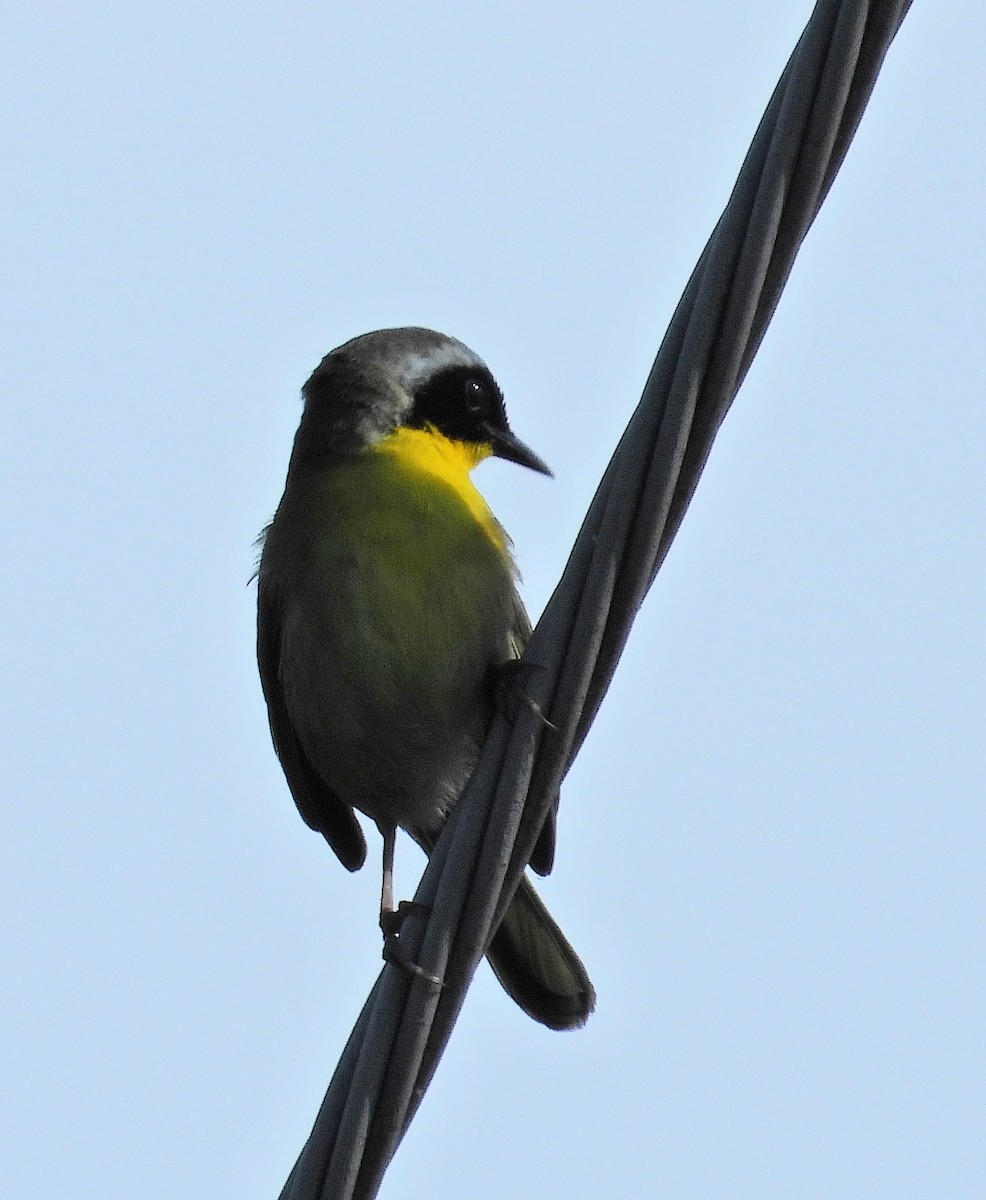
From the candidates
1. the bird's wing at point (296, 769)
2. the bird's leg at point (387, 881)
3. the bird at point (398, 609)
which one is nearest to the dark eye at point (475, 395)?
the bird at point (398, 609)

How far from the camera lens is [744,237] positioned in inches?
103

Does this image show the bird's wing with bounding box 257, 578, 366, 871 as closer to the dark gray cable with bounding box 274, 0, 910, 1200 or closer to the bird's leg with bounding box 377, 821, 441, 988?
the bird's leg with bounding box 377, 821, 441, 988

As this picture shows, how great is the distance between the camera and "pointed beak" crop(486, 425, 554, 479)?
549 cm

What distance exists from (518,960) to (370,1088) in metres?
2.51

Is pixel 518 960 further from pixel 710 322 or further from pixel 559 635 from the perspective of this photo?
pixel 710 322

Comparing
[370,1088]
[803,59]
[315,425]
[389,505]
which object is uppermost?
[315,425]

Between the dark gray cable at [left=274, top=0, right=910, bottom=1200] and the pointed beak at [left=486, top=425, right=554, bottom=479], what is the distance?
2708 mm

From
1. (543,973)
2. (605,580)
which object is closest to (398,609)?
(543,973)

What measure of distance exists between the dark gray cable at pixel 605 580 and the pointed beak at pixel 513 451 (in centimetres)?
271

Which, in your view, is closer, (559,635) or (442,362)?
(559,635)

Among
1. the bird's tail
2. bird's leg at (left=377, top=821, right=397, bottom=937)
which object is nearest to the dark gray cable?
bird's leg at (left=377, top=821, right=397, bottom=937)

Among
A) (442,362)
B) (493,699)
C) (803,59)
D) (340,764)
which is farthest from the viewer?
(442,362)

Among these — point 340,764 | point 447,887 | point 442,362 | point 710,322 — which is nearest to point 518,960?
point 340,764

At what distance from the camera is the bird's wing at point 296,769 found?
204 inches
